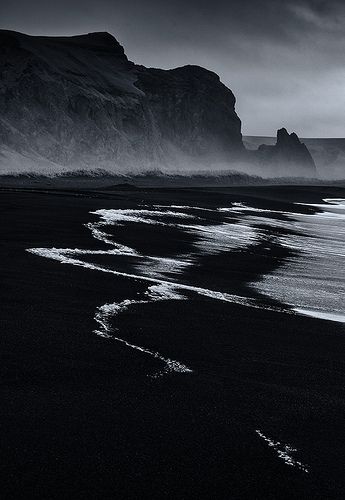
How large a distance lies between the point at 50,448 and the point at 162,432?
888 millimetres

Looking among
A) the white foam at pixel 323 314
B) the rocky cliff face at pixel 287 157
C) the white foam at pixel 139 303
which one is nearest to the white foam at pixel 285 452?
the white foam at pixel 139 303

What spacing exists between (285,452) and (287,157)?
192 metres

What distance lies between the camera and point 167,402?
17.4ft

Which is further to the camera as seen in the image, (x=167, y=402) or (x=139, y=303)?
(x=139, y=303)

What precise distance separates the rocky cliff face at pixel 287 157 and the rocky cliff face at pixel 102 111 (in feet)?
109

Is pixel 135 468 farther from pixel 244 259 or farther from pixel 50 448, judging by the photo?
pixel 244 259

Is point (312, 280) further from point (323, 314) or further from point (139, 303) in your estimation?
point (139, 303)

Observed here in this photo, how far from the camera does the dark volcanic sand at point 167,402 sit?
4059mm

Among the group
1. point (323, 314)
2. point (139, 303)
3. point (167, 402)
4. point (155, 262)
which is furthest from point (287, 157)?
point (167, 402)

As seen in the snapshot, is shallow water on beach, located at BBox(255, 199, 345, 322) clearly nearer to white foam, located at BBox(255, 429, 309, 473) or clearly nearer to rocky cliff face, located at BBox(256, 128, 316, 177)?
white foam, located at BBox(255, 429, 309, 473)

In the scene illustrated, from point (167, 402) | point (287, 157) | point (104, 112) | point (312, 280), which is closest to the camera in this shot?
point (167, 402)

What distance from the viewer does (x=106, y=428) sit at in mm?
4691

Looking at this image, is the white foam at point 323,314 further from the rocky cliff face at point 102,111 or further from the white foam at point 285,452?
the rocky cliff face at point 102,111

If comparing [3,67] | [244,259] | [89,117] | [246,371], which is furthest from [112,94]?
[246,371]
